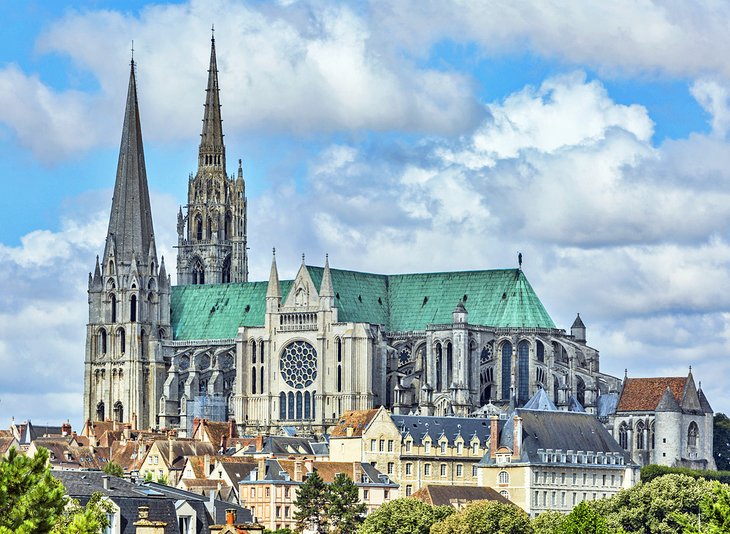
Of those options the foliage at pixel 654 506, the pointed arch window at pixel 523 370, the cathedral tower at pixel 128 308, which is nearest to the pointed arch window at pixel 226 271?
the cathedral tower at pixel 128 308

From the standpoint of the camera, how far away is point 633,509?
12062 cm

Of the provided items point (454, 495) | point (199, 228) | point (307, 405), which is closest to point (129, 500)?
point (454, 495)

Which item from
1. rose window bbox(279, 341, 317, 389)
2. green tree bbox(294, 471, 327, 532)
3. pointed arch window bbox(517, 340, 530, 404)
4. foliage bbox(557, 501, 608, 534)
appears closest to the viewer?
foliage bbox(557, 501, 608, 534)

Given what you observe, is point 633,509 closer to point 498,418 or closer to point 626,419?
point 498,418

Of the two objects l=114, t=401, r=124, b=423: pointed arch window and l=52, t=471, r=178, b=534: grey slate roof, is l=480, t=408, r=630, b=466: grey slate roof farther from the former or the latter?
l=52, t=471, r=178, b=534: grey slate roof

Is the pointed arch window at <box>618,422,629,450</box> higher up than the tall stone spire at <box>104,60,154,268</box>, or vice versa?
the tall stone spire at <box>104,60,154,268</box>

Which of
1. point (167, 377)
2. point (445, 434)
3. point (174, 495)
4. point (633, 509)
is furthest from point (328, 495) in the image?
point (167, 377)

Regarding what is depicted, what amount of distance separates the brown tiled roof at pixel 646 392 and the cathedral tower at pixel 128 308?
40.5m

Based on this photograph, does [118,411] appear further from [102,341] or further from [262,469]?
[262,469]

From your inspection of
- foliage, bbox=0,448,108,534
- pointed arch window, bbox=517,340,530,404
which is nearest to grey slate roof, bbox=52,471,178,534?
foliage, bbox=0,448,108,534

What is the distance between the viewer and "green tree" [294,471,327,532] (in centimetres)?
12169

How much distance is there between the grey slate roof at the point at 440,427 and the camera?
147 m

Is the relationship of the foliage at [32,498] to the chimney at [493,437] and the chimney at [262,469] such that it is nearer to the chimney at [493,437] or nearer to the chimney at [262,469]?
the chimney at [262,469]

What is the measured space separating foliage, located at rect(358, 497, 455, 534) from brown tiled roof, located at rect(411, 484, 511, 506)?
7213mm
